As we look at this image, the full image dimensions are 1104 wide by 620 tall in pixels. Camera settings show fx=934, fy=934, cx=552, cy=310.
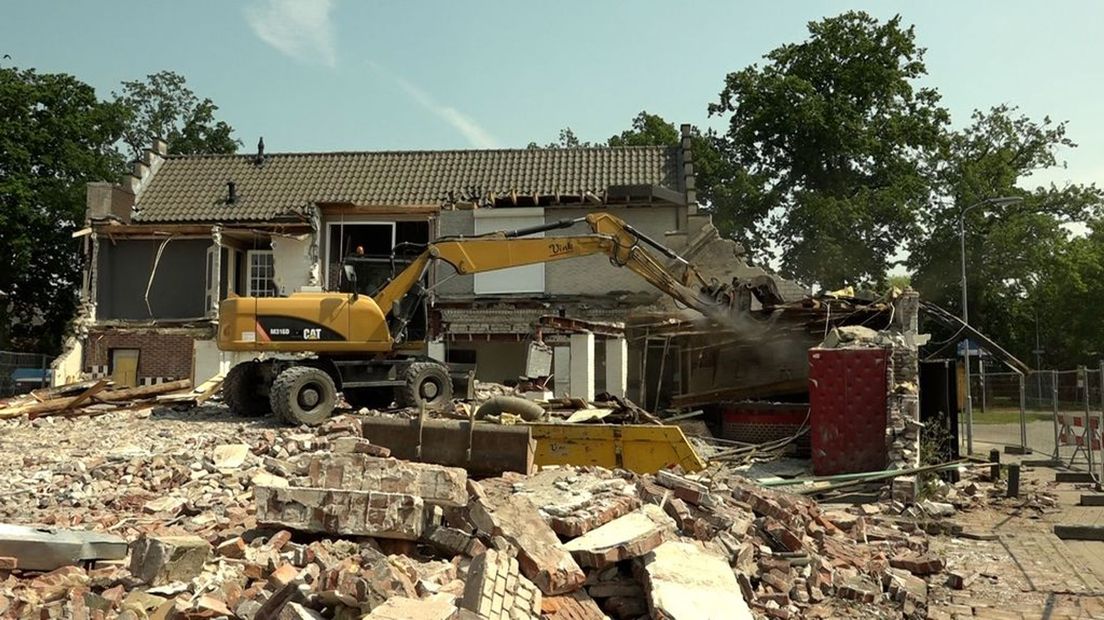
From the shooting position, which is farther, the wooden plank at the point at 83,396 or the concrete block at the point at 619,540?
the wooden plank at the point at 83,396

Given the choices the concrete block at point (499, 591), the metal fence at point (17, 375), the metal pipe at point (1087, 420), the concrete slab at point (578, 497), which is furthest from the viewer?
the metal fence at point (17, 375)

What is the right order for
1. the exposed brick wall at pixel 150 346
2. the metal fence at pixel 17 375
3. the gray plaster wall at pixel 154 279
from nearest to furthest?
the exposed brick wall at pixel 150 346
the gray plaster wall at pixel 154 279
the metal fence at pixel 17 375

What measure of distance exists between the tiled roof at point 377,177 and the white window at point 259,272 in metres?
1.08

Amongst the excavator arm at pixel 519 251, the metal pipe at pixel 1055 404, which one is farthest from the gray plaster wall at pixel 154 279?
the metal pipe at pixel 1055 404

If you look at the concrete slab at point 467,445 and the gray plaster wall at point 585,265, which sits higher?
→ the gray plaster wall at point 585,265

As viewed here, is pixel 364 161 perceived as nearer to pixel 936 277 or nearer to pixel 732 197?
pixel 732 197

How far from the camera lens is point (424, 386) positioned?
1572cm

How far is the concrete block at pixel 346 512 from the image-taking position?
7.04 meters

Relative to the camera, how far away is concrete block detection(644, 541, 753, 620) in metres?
6.14

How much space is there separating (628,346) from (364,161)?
40.9ft

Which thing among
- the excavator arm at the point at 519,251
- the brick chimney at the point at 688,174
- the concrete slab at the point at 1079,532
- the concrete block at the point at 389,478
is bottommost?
the concrete slab at the point at 1079,532

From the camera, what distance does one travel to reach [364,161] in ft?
92.8

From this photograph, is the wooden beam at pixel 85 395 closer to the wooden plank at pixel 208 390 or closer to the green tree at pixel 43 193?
the wooden plank at pixel 208 390

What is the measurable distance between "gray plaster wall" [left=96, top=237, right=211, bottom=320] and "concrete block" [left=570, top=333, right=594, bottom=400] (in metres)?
13.4
